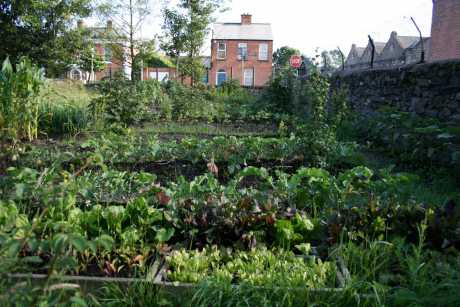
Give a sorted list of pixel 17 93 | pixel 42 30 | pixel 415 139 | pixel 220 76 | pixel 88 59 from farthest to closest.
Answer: pixel 220 76, pixel 88 59, pixel 42 30, pixel 17 93, pixel 415 139

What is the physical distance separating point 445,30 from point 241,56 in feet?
70.6

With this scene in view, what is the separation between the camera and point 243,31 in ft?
130

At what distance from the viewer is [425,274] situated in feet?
6.93

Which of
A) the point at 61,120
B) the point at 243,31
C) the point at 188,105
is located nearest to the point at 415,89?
the point at 188,105

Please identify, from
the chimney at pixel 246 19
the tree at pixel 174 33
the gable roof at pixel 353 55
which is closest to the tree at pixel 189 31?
the tree at pixel 174 33

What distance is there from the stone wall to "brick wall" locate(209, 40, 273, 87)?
97.7ft

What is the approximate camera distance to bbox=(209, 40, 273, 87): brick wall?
38.3 metres

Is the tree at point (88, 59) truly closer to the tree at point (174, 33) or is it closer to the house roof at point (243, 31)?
the tree at point (174, 33)

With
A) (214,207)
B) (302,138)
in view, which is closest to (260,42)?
(302,138)

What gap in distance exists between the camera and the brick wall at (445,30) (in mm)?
18000

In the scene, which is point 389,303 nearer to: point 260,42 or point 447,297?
point 447,297

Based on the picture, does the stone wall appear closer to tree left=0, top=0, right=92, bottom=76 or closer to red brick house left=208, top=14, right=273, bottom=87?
tree left=0, top=0, right=92, bottom=76

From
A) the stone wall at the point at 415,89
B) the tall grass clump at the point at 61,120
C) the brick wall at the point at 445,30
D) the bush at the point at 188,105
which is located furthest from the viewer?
the brick wall at the point at 445,30

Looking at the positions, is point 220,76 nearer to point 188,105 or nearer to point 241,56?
point 241,56
